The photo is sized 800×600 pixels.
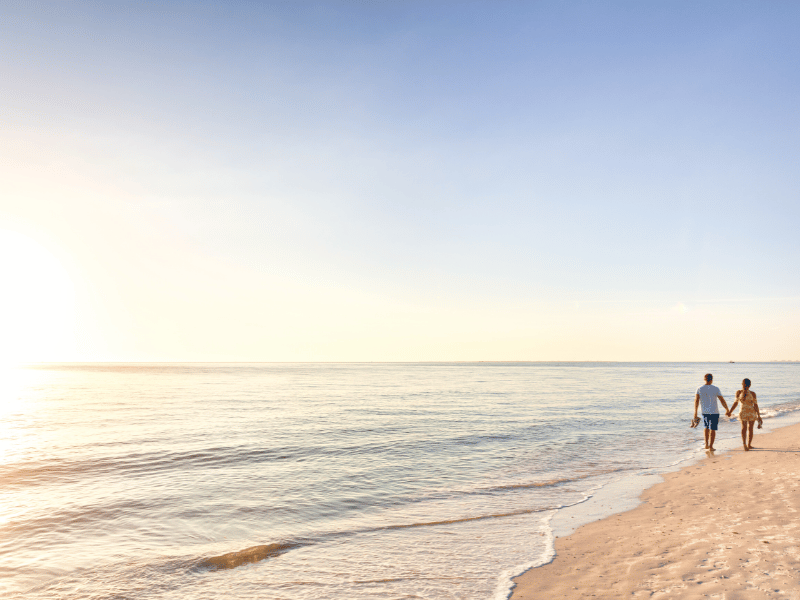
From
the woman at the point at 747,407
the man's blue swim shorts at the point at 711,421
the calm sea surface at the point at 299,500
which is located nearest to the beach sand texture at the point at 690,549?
the calm sea surface at the point at 299,500

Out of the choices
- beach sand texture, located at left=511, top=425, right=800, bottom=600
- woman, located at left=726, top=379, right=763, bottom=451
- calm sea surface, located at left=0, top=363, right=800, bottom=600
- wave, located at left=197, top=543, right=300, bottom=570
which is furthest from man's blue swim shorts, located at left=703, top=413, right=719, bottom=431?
wave, located at left=197, top=543, right=300, bottom=570

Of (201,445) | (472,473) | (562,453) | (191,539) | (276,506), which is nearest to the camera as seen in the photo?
(191,539)

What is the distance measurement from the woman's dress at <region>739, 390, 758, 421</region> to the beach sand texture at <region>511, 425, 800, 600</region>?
15.1ft

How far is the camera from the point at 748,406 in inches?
673

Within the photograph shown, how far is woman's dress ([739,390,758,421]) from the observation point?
55.8 feet

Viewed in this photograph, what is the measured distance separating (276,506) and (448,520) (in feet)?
15.5

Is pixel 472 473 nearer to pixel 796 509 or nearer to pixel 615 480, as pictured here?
pixel 615 480

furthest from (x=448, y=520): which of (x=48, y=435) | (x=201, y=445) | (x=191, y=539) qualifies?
(x=48, y=435)

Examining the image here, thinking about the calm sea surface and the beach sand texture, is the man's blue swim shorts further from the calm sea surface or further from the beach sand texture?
the beach sand texture

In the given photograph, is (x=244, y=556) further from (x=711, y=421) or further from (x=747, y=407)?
(x=747, y=407)

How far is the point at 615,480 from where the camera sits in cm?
1458

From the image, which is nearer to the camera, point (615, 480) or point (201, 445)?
point (615, 480)

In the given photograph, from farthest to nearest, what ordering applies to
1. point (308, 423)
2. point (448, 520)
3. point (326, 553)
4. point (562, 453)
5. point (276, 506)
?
1. point (308, 423)
2. point (562, 453)
3. point (276, 506)
4. point (448, 520)
5. point (326, 553)

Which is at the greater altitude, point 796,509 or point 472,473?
point 796,509
